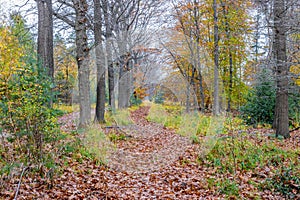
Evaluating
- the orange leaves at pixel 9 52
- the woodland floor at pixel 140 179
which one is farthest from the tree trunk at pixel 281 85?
the orange leaves at pixel 9 52

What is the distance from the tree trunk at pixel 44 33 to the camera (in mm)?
8992

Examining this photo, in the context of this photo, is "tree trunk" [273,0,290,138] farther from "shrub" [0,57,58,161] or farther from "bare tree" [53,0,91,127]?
"shrub" [0,57,58,161]

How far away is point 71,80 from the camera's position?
2059cm

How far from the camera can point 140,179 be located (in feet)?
19.2

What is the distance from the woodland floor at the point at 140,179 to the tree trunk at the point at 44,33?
3933 millimetres

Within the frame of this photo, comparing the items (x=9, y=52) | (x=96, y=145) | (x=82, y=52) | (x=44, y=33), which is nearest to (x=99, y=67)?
(x=44, y=33)

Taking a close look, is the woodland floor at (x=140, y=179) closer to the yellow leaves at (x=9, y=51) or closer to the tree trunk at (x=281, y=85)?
the tree trunk at (x=281, y=85)

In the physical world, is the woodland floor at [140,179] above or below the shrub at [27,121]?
below

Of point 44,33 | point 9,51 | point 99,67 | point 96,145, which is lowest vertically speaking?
point 96,145

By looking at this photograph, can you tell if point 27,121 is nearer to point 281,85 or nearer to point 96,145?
point 96,145

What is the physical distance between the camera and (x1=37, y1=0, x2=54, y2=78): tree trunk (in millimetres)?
8992

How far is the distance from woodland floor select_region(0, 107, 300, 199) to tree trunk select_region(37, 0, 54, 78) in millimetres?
3933

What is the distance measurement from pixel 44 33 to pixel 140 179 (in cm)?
602

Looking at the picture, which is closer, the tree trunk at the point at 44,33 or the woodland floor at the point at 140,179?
the woodland floor at the point at 140,179
